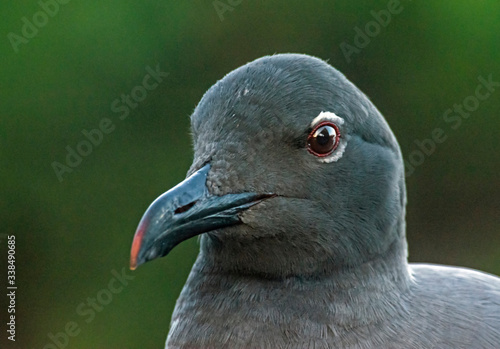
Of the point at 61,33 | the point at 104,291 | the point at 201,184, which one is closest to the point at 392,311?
the point at 201,184

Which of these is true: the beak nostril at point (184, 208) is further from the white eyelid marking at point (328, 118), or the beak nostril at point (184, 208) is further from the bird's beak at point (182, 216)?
the white eyelid marking at point (328, 118)

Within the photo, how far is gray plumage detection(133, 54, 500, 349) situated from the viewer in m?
3.31

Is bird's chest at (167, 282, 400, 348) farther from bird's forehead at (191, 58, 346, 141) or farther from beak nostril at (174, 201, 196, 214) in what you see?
bird's forehead at (191, 58, 346, 141)

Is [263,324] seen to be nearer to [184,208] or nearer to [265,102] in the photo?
[184,208]

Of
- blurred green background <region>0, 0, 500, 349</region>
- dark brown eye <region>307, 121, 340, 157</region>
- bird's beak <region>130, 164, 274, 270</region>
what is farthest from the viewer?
blurred green background <region>0, 0, 500, 349</region>

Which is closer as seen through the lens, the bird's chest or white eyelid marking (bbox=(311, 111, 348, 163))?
the bird's chest

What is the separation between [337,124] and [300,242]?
22.5 inches

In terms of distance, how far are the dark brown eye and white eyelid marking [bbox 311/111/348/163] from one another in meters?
0.02

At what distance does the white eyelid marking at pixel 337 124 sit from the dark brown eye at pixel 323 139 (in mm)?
18

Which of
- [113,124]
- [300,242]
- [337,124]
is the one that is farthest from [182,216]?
[113,124]

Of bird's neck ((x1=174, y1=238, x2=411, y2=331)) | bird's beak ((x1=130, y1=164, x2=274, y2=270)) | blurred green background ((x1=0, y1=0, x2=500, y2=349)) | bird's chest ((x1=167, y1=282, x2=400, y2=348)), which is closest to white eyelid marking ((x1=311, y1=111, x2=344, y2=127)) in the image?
bird's beak ((x1=130, y1=164, x2=274, y2=270))

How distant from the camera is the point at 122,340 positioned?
7535mm

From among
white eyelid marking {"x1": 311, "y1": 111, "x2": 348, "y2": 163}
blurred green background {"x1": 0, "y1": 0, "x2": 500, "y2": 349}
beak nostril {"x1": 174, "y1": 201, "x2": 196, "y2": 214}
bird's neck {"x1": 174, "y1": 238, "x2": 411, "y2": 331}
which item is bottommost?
bird's neck {"x1": 174, "y1": 238, "x2": 411, "y2": 331}

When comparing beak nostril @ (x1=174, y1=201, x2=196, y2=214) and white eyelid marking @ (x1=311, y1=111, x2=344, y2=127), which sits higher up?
beak nostril @ (x1=174, y1=201, x2=196, y2=214)
